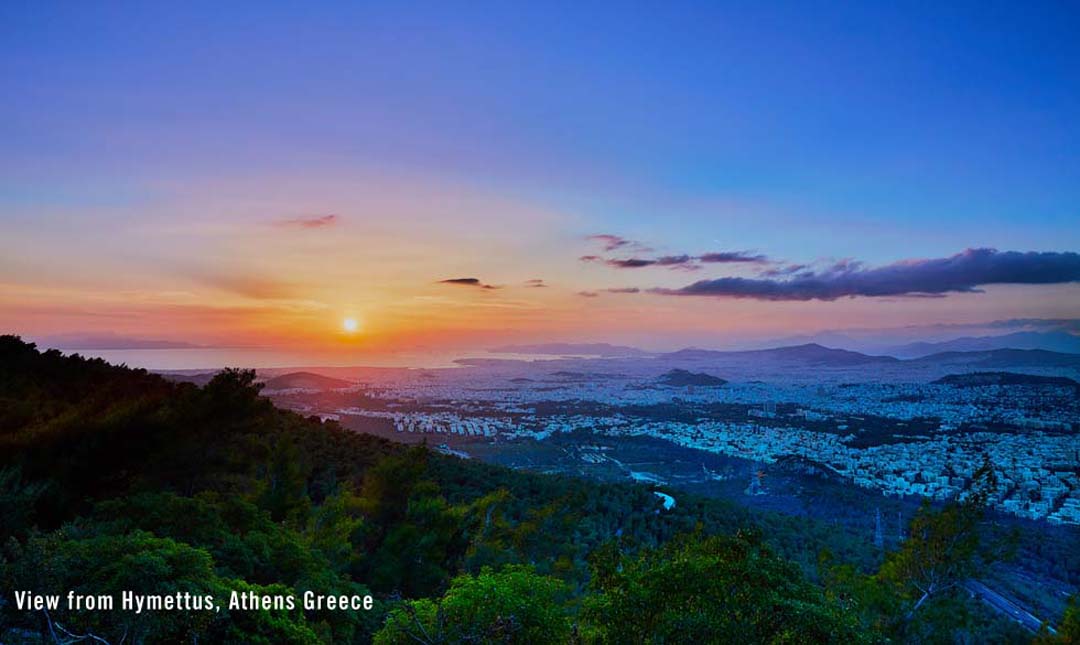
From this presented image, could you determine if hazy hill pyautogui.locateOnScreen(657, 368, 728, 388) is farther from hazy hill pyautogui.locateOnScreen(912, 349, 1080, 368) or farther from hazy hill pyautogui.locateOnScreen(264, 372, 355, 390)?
hazy hill pyautogui.locateOnScreen(264, 372, 355, 390)

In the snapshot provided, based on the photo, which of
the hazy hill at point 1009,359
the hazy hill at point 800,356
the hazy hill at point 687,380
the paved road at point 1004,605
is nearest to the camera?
the paved road at point 1004,605

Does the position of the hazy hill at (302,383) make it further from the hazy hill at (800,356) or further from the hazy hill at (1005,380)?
the hazy hill at (800,356)

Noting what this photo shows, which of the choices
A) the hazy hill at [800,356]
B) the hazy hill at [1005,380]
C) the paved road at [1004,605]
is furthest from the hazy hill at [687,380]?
the paved road at [1004,605]

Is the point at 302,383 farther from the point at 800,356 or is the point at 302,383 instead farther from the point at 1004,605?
the point at 800,356

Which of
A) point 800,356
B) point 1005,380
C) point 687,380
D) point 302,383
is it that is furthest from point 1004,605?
point 800,356

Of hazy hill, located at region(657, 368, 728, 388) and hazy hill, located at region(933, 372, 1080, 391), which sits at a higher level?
hazy hill, located at region(933, 372, 1080, 391)

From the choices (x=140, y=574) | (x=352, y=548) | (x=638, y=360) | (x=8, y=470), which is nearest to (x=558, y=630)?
(x=140, y=574)

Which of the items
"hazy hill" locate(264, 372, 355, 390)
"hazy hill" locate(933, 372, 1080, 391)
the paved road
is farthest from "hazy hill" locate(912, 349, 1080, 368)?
"hazy hill" locate(264, 372, 355, 390)

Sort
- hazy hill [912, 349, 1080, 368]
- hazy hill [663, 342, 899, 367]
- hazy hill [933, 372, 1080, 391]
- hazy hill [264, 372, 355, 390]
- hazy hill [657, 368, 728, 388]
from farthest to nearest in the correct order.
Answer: hazy hill [663, 342, 899, 367], hazy hill [912, 349, 1080, 368], hazy hill [657, 368, 728, 388], hazy hill [933, 372, 1080, 391], hazy hill [264, 372, 355, 390]

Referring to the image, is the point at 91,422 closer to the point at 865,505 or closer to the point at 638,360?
the point at 865,505
